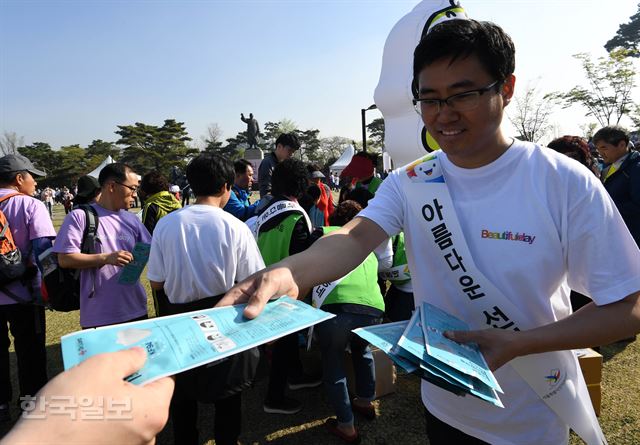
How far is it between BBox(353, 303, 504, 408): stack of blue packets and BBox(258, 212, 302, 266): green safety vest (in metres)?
2.04

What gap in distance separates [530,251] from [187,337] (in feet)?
3.33

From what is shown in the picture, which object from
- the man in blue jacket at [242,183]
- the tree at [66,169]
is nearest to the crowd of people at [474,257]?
the man in blue jacket at [242,183]

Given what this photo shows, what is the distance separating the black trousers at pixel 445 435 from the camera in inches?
53.1

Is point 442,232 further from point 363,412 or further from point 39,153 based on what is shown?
point 39,153

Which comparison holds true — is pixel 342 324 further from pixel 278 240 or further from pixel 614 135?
pixel 614 135

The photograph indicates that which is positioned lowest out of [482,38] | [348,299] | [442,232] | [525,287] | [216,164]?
[348,299]

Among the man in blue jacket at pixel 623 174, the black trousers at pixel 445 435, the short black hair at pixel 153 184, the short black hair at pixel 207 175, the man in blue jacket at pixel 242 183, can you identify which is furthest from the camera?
the man in blue jacket at pixel 242 183

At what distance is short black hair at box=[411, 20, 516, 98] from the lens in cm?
116

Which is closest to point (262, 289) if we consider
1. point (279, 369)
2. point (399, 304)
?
point (279, 369)

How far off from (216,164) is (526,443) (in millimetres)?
2193

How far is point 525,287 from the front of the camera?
1180 millimetres

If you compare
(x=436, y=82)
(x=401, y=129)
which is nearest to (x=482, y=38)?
(x=436, y=82)

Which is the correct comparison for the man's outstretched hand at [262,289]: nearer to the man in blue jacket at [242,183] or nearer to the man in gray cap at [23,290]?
the man in gray cap at [23,290]

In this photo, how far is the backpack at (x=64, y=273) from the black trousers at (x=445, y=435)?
2.54m
